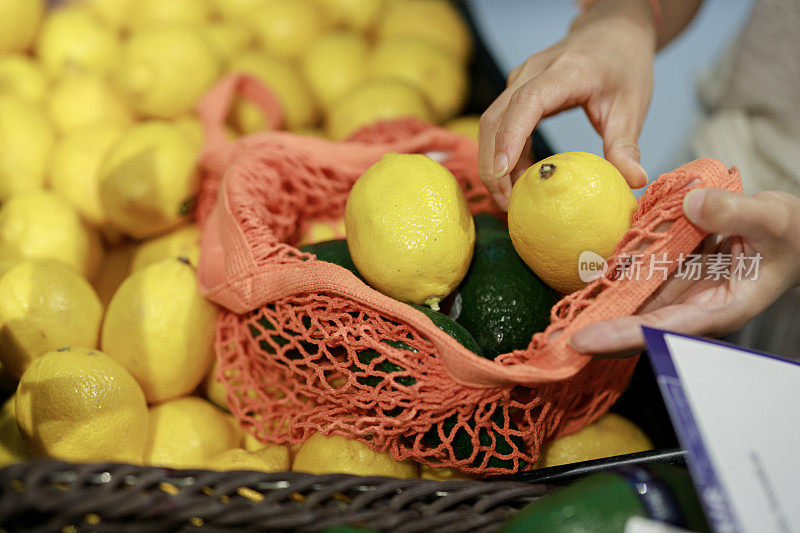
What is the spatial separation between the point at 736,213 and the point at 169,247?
81 cm

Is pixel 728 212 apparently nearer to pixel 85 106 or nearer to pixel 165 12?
pixel 85 106

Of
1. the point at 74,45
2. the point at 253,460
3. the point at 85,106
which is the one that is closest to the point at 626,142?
the point at 253,460

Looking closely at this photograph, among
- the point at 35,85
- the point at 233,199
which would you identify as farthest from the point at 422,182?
the point at 35,85

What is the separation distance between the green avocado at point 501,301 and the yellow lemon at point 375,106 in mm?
474

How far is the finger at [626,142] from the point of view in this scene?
0.70 metres

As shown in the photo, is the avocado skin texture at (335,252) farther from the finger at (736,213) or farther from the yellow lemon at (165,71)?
the yellow lemon at (165,71)

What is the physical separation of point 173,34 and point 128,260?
46 cm

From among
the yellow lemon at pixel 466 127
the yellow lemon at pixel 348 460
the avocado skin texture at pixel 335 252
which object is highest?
the yellow lemon at pixel 466 127

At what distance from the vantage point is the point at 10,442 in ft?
2.30

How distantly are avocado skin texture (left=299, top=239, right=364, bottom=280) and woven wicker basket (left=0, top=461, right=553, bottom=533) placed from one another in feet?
0.91

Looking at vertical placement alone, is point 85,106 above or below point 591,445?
above

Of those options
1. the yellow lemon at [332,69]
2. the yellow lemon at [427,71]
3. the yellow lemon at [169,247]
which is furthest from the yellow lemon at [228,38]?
the yellow lemon at [169,247]

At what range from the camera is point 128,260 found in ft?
3.42

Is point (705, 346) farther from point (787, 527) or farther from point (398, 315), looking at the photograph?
point (398, 315)
